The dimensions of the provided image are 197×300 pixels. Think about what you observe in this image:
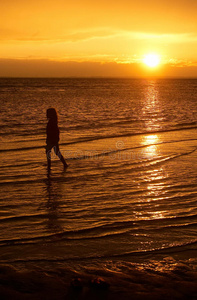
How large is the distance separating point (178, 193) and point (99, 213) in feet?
6.59

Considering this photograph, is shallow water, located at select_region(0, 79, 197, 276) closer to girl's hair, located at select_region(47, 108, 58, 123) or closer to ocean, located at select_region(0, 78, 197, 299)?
ocean, located at select_region(0, 78, 197, 299)

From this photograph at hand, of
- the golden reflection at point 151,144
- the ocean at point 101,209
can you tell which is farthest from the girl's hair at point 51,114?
the golden reflection at point 151,144

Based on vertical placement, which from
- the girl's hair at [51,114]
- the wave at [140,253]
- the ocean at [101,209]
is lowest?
the wave at [140,253]

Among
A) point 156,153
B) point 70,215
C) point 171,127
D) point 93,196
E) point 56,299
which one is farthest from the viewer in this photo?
point 171,127

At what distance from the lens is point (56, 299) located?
11.3 feet

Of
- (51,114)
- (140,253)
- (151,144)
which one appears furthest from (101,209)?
(151,144)

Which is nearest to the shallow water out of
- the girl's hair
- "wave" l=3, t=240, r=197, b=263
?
"wave" l=3, t=240, r=197, b=263

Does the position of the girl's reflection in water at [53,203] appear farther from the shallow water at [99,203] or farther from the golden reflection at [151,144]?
the golden reflection at [151,144]

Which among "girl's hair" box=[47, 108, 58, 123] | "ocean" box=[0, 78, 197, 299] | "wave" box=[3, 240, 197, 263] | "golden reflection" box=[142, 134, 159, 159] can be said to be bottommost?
"wave" box=[3, 240, 197, 263]

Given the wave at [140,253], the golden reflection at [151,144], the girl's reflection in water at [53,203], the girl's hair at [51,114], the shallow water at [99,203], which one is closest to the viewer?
the wave at [140,253]

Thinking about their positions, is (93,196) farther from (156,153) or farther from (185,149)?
(185,149)

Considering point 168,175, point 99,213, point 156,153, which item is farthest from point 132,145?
point 99,213

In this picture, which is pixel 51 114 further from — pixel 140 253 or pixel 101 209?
pixel 140 253

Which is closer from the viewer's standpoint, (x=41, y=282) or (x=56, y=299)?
(x=56, y=299)
